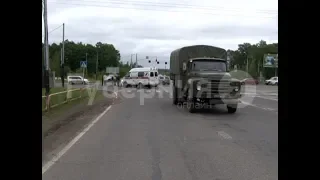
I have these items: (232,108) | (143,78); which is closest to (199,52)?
(232,108)

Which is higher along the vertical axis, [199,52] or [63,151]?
[199,52]

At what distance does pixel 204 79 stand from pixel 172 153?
936cm

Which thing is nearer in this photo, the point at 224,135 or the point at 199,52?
the point at 224,135

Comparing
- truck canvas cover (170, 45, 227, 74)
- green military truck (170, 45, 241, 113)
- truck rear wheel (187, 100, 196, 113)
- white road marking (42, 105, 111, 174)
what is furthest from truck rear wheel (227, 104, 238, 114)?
white road marking (42, 105, 111, 174)

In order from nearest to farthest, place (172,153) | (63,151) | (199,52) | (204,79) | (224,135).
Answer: (172,153) → (63,151) → (224,135) → (204,79) → (199,52)

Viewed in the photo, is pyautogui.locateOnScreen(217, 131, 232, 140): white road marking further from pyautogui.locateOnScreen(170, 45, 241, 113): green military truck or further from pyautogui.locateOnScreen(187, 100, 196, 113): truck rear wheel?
pyautogui.locateOnScreen(187, 100, 196, 113): truck rear wheel

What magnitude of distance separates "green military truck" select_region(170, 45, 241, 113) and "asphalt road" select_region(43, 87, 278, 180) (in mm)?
3572

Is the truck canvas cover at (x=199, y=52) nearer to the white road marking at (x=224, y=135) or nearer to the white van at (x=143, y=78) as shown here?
the white road marking at (x=224, y=135)

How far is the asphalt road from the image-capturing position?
6.67 metres

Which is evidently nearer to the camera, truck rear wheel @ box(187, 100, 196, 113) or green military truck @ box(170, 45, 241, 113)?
green military truck @ box(170, 45, 241, 113)

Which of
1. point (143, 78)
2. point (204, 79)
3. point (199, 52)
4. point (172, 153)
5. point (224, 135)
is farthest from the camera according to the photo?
point (143, 78)

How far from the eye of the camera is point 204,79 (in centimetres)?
1761

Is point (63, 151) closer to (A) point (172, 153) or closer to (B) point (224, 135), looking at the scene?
(A) point (172, 153)
